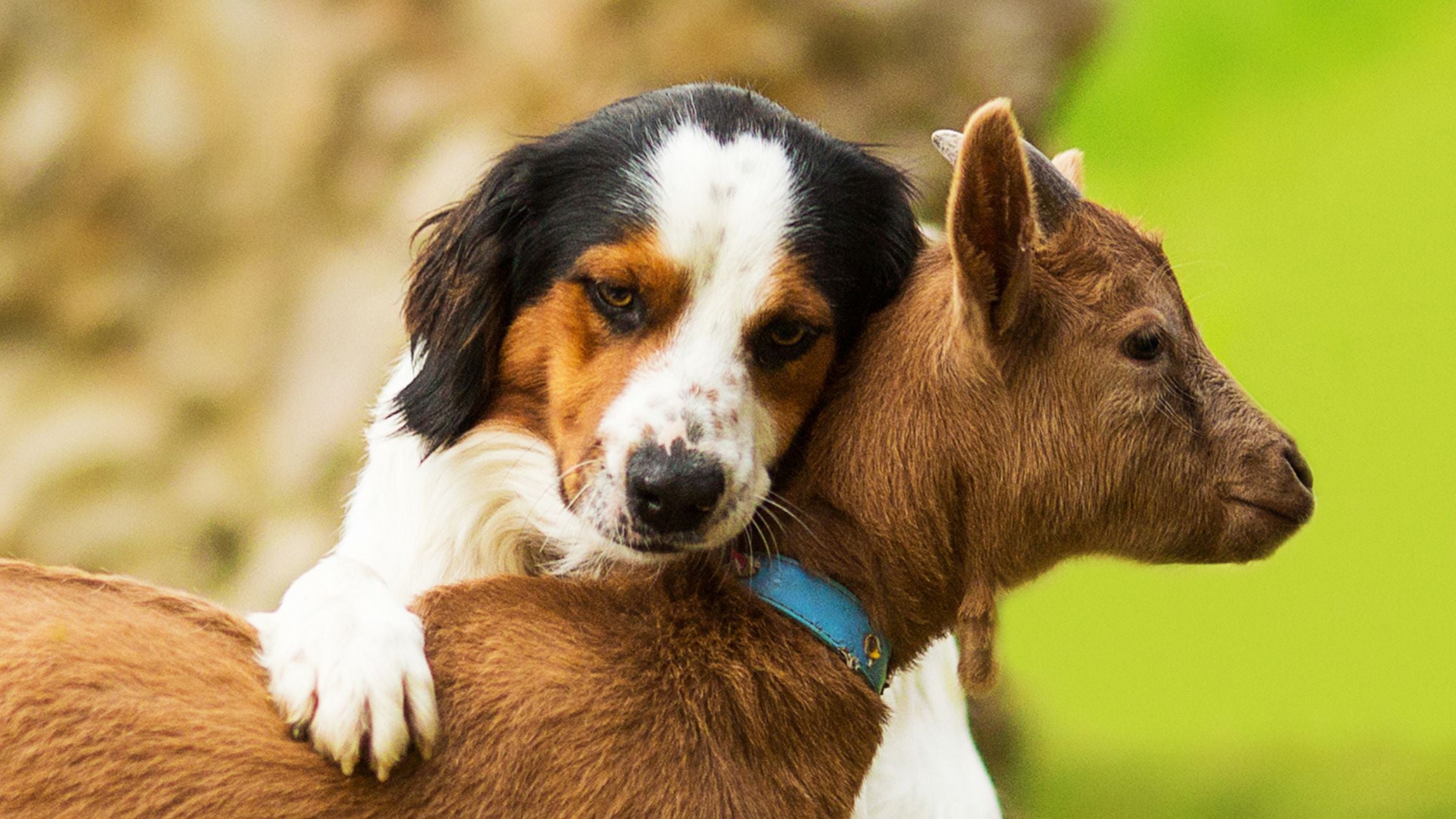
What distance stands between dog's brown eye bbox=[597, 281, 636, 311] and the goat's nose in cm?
93

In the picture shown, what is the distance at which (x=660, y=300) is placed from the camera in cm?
218

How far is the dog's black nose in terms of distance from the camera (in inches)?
79.0

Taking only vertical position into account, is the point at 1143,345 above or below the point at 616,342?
above

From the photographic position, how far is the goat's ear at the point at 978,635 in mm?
1928

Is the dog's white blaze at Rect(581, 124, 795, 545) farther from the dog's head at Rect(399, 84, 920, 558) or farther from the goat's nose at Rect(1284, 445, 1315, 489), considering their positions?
the goat's nose at Rect(1284, 445, 1315, 489)

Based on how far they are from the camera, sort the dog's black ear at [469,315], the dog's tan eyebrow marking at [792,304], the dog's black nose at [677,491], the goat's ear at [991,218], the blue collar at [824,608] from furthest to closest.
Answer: the dog's black ear at [469,315]
the dog's tan eyebrow marking at [792,304]
the dog's black nose at [677,491]
the blue collar at [824,608]
the goat's ear at [991,218]

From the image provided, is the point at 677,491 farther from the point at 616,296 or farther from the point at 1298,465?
the point at 1298,465

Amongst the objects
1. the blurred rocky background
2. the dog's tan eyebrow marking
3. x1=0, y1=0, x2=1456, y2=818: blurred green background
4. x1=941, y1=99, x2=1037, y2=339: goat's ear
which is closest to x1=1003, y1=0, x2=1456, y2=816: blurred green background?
x1=0, y1=0, x2=1456, y2=818: blurred green background

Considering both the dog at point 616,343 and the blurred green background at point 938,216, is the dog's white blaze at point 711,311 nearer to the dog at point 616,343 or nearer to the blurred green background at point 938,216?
the dog at point 616,343

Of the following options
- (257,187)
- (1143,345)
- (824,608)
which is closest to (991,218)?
(1143,345)

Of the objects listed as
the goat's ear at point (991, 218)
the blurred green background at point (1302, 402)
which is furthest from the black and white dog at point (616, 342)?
the blurred green background at point (1302, 402)

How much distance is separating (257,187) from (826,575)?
3587 mm

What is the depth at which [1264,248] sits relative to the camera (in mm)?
4539

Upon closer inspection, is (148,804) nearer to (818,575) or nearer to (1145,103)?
(818,575)
